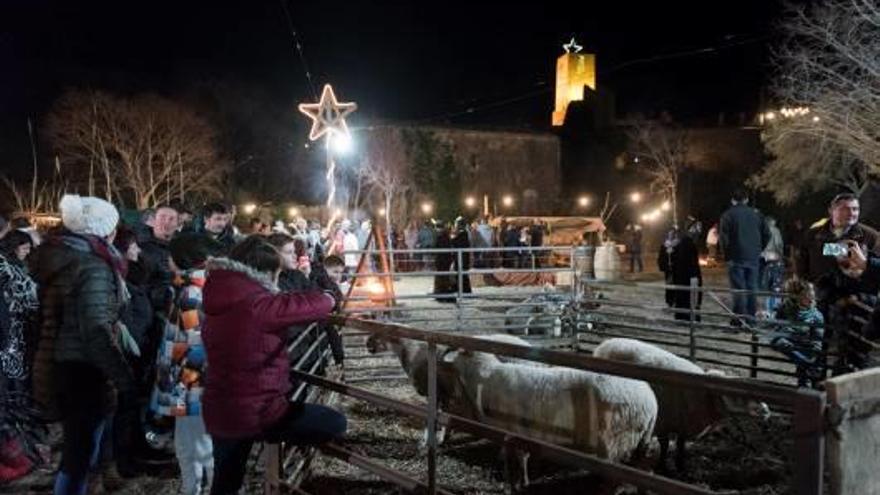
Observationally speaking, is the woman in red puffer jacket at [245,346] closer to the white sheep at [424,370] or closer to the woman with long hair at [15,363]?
the white sheep at [424,370]

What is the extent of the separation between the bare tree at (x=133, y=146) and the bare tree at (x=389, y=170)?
9.89m

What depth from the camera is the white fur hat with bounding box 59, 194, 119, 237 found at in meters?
4.06

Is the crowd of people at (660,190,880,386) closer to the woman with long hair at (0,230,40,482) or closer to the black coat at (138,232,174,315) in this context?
the black coat at (138,232,174,315)

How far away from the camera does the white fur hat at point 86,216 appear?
13.3 feet

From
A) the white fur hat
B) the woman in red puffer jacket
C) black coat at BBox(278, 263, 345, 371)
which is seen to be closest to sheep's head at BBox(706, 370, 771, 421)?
black coat at BBox(278, 263, 345, 371)

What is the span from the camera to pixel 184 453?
4.29 meters

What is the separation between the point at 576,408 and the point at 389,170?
3979cm

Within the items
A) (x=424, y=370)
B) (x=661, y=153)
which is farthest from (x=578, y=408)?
(x=661, y=153)

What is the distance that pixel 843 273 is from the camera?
5.39 m

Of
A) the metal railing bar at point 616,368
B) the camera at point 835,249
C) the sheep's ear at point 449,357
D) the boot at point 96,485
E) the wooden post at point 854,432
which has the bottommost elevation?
the boot at point 96,485

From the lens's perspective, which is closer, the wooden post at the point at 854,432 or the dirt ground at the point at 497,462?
the wooden post at the point at 854,432

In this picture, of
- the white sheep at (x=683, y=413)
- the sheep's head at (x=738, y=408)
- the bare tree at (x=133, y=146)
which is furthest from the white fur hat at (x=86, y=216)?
the bare tree at (x=133, y=146)

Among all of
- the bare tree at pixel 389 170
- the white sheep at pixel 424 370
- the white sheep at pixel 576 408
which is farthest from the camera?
the bare tree at pixel 389 170

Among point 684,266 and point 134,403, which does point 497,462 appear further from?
point 684,266
